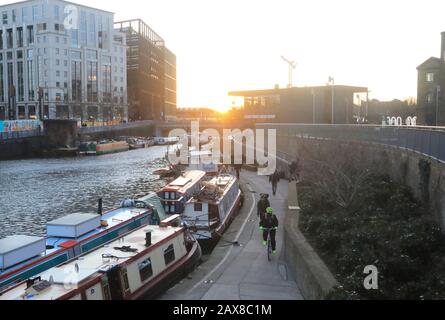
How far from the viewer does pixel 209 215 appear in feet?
76.0

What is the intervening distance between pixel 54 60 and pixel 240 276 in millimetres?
120965

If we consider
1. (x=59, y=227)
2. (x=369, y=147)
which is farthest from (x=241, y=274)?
(x=369, y=147)

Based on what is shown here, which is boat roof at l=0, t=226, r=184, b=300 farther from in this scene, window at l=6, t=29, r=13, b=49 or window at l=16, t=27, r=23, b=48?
window at l=6, t=29, r=13, b=49

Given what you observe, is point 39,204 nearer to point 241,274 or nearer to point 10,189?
point 10,189

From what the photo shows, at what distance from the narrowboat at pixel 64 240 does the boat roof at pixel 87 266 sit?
5.84 feet

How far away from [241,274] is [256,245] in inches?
145

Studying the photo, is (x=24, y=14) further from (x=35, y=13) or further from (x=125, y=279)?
(x=125, y=279)

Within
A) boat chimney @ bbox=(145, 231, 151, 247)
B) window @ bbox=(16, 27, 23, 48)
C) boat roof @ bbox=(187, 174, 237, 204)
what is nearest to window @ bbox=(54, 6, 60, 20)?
window @ bbox=(16, 27, 23, 48)

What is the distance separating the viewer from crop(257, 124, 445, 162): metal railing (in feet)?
49.2

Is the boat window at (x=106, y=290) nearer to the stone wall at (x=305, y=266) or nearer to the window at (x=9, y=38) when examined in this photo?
the stone wall at (x=305, y=266)

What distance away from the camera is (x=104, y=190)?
45094 millimetres

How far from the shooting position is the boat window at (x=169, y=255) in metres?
16.9

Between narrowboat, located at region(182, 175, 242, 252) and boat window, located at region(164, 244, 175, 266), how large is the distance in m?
4.78

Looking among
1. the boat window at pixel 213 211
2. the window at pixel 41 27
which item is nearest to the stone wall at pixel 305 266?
the boat window at pixel 213 211
